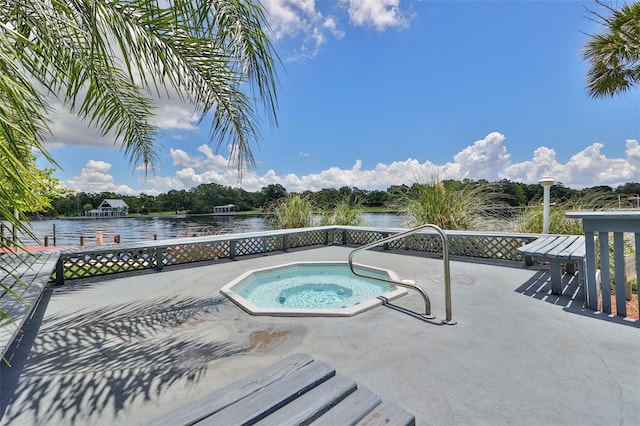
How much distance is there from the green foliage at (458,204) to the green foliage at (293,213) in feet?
11.6

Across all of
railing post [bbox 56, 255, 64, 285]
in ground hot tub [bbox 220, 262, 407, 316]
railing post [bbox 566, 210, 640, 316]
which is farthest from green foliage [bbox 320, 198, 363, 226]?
railing post [bbox 566, 210, 640, 316]

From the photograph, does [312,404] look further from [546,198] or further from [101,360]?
[546,198]

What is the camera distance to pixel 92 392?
203 centimetres

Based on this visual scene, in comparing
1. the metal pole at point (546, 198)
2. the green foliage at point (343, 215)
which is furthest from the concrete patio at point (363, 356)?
the green foliage at point (343, 215)

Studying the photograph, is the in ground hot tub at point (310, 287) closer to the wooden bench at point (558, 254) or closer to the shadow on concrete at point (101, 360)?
the shadow on concrete at point (101, 360)

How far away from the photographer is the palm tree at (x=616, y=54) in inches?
273

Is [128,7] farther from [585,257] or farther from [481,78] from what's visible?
[481,78]

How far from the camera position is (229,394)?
159 centimetres

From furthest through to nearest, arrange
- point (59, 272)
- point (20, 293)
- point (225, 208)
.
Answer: point (225, 208) → point (59, 272) → point (20, 293)

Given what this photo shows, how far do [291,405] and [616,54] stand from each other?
38.5 feet

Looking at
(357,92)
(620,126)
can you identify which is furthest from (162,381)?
Result: (620,126)

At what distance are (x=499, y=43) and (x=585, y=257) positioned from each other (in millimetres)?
6162

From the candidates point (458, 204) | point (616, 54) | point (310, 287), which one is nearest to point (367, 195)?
point (458, 204)

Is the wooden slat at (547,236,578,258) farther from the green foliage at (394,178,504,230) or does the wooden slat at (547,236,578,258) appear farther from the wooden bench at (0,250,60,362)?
the wooden bench at (0,250,60,362)
